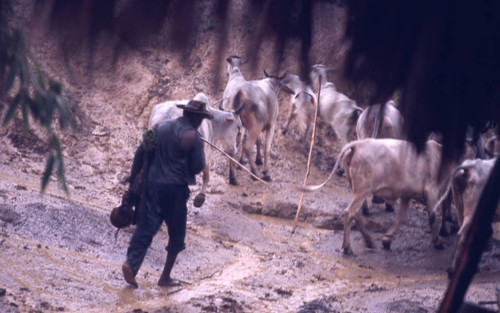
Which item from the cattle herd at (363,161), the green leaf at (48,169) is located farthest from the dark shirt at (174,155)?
the green leaf at (48,169)

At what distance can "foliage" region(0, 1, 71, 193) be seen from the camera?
5.90 ft

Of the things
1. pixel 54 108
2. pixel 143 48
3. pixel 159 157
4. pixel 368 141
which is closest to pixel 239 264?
pixel 159 157

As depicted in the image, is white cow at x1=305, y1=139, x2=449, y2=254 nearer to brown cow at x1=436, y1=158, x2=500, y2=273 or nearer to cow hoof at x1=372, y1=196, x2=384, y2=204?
brown cow at x1=436, y1=158, x2=500, y2=273

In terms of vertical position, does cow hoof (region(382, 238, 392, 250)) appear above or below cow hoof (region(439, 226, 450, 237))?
below

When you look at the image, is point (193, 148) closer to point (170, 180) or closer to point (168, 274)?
point (170, 180)

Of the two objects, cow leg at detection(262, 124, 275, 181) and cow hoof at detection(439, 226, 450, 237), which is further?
cow leg at detection(262, 124, 275, 181)

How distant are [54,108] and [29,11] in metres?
0.65

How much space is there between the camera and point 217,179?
10.9 m

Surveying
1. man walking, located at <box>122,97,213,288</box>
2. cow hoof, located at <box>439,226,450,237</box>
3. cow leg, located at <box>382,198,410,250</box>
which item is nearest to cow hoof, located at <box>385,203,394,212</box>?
cow hoof, located at <box>439,226,450,237</box>

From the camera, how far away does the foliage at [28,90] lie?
5.90 ft

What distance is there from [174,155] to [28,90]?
12.8 feet

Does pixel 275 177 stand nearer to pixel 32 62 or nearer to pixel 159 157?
pixel 159 157

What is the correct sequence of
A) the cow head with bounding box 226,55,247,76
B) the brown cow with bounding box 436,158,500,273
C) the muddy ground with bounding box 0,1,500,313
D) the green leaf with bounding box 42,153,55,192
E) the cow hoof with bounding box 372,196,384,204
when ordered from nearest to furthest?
1. the cow head with bounding box 226,55,247,76
2. the green leaf with bounding box 42,153,55,192
3. the muddy ground with bounding box 0,1,500,313
4. the brown cow with bounding box 436,158,500,273
5. the cow hoof with bounding box 372,196,384,204

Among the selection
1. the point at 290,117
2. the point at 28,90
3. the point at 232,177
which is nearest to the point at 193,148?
the point at 28,90
